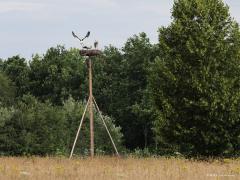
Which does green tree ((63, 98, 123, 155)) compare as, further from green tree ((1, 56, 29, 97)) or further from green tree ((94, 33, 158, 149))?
green tree ((1, 56, 29, 97))

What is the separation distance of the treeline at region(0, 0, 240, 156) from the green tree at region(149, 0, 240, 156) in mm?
60

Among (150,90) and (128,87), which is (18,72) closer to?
(128,87)

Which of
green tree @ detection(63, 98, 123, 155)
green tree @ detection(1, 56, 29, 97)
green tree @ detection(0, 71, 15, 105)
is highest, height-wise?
green tree @ detection(1, 56, 29, 97)

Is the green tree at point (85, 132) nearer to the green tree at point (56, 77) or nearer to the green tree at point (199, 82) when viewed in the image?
the green tree at point (56, 77)

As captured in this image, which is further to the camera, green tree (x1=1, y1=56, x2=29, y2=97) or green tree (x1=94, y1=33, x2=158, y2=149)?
green tree (x1=1, y1=56, x2=29, y2=97)

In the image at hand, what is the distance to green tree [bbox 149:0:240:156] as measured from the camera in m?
32.6

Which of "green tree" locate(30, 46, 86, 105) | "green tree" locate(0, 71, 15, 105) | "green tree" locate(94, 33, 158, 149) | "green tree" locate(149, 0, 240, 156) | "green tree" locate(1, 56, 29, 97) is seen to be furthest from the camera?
"green tree" locate(1, 56, 29, 97)

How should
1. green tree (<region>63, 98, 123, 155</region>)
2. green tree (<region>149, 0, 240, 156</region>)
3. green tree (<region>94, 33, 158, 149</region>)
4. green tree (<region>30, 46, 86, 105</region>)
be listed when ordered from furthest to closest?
green tree (<region>30, 46, 86, 105</region>)
green tree (<region>94, 33, 158, 149</region>)
green tree (<region>63, 98, 123, 155</region>)
green tree (<region>149, 0, 240, 156</region>)

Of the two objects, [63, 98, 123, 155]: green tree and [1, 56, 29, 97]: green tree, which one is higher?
[1, 56, 29, 97]: green tree

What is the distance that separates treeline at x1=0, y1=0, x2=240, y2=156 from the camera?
33.0 meters

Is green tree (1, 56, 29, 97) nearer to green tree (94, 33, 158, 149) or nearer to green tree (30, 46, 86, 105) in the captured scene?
green tree (30, 46, 86, 105)

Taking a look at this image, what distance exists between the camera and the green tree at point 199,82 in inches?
1283

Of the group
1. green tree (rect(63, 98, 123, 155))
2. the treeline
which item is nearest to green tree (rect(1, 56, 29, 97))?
the treeline

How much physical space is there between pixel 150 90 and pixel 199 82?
3512mm
